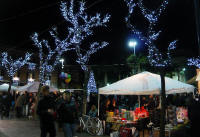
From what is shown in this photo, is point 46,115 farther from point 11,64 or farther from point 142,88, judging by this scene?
point 11,64

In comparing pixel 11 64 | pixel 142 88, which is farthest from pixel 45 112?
pixel 11 64

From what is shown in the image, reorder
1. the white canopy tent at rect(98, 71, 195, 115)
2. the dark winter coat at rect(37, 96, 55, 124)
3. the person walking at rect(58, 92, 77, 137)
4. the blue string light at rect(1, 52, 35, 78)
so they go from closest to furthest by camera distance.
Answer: the dark winter coat at rect(37, 96, 55, 124), the person walking at rect(58, 92, 77, 137), the white canopy tent at rect(98, 71, 195, 115), the blue string light at rect(1, 52, 35, 78)

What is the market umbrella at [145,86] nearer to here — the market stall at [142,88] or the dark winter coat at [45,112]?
the market stall at [142,88]

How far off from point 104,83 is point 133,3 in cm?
3897

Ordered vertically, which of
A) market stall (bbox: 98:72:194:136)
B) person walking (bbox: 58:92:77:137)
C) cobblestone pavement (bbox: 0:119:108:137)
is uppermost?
market stall (bbox: 98:72:194:136)

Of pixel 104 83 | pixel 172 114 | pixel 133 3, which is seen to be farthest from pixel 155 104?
pixel 104 83

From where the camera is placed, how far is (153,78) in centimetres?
946

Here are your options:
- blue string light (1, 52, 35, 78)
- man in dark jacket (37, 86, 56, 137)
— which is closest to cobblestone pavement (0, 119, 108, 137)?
man in dark jacket (37, 86, 56, 137)

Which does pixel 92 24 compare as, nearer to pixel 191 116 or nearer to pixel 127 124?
pixel 127 124

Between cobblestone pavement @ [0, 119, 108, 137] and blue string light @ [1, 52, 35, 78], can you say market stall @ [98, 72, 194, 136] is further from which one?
blue string light @ [1, 52, 35, 78]

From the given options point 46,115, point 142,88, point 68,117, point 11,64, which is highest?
point 11,64

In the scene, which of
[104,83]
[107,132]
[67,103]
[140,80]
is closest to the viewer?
[67,103]

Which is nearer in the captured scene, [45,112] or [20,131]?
[45,112]

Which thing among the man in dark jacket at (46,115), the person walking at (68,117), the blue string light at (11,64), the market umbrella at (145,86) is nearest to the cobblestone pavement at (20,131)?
the market umbrella at (145,86)
